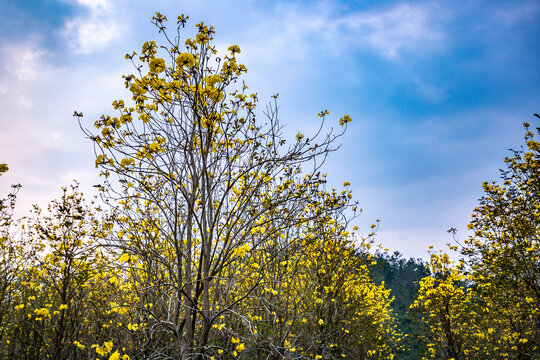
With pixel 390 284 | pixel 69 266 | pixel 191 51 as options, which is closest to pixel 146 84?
pixel 191 51

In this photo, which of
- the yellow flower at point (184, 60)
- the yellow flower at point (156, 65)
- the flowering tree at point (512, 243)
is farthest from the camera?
the flowering tree at point (512, 243)

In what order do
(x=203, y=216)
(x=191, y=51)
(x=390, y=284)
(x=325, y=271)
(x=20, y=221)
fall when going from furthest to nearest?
(x=390, y=284)
(x=20, y=221)
(x=325, y=271)
(x=191, y=51)
(x=203, y=216)

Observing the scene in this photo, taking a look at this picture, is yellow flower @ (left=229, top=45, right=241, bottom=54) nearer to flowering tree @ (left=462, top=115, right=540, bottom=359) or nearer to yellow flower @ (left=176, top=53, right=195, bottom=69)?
yellow flower @ (left=176, top=53, right=195, bottom=69)

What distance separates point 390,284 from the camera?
53625 millimetres

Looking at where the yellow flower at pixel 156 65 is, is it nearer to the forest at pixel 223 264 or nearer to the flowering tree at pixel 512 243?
the forest at pixel 223 264

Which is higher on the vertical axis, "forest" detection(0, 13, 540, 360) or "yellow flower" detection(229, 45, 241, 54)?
"yellow flower" detection(229, 45, 241, 54)

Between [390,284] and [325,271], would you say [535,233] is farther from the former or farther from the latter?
[390,284]

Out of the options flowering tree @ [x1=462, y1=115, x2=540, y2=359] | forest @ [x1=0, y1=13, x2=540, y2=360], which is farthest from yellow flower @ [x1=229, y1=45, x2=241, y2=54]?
flowering tree @ [x1=462, y1=115, x2=540, y2=359]

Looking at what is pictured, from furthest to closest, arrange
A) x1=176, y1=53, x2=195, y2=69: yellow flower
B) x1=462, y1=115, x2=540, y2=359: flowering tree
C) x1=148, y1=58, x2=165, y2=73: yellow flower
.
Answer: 1. x1=462, y1=115, x2=540, y2=359: flowering tree
2. x1=148, y1=58, x2=165, y2=73: yellow flower
3. x1=176, y1=53, x2=195, y2=69: yellow flower

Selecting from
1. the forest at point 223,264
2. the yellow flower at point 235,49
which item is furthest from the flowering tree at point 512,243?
the yellow flower at point 235,49

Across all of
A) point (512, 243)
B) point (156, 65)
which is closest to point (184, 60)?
point (156, 65)

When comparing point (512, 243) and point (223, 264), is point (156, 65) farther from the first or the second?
point (512, 243)

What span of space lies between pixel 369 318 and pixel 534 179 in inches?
203

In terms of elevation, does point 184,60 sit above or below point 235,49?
below
